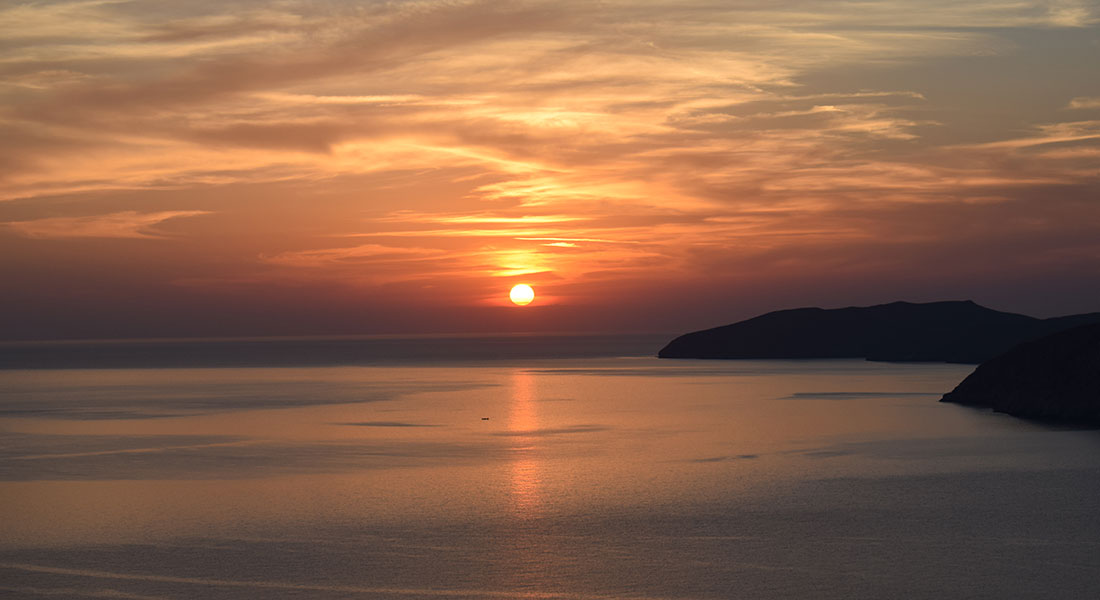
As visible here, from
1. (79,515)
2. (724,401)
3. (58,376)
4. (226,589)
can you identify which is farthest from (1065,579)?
(58,376)

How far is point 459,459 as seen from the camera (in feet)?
174

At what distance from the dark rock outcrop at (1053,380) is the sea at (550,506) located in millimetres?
2777

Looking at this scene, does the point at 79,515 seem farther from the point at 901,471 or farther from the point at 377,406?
the point at 377,406

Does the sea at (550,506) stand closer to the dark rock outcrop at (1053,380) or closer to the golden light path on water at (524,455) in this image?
the golden light path on water at (524,455)

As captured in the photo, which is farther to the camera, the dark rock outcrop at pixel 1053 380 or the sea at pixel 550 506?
the dark rock outcrop at pixel 1053 380

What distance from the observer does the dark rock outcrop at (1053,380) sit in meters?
70.4

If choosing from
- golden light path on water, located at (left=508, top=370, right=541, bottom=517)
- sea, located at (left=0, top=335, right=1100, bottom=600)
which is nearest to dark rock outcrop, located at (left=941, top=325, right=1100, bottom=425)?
sea, located at (left=0, top=335, right=1100, bottom=600)

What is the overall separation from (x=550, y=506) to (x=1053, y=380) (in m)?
49.9

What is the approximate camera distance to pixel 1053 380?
74062mm


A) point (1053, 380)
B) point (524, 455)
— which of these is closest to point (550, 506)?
point (524, 455)

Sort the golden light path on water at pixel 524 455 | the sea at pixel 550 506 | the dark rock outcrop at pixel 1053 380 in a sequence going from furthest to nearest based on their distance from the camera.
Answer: the dark rock outcrop at pixel 1053 380 → the golden light path on water at pixel 524 455 → the sea at pixel 550 506

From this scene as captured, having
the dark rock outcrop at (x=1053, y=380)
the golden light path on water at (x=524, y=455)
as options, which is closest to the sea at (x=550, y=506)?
the golden light path on water at (x=524, y=455)

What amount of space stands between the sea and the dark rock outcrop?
278cm

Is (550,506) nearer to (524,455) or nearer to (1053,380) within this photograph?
(524,455)
